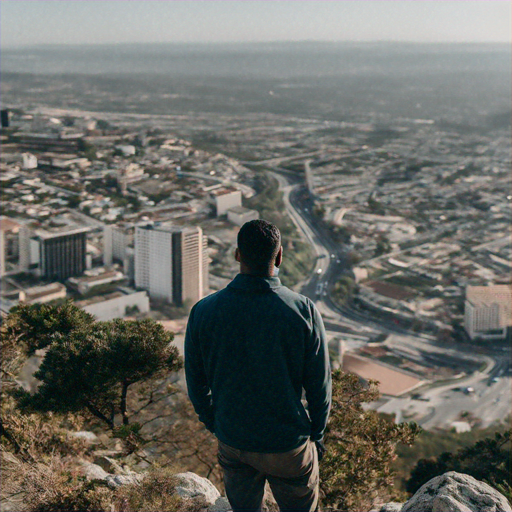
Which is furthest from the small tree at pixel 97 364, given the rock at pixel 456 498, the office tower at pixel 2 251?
the office tower at pixel 2 251

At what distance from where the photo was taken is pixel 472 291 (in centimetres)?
1048

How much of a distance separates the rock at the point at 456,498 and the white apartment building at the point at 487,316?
8.58 metres

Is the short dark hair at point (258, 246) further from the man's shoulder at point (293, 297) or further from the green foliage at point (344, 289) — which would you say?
the green foliage at point (344, 289)

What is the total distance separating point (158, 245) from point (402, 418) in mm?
4656

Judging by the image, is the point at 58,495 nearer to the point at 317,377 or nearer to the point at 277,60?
the point at 317,377

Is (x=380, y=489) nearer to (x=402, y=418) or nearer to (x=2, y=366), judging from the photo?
(x=2, y=366)

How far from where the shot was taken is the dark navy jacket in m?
0.87

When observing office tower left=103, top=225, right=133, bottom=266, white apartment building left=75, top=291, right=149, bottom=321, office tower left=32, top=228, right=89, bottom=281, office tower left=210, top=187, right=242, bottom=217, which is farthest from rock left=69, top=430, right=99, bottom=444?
office tower left=210, top=187, right=242, bottom=217

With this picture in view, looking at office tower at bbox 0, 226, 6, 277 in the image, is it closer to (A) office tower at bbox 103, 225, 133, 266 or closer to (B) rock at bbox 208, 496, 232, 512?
(A) office tower at bbox 103, 225, 133, 266

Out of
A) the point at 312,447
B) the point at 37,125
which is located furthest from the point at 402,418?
the point at 37,125

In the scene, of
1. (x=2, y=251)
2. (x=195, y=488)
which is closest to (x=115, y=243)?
(x=2, y=251)

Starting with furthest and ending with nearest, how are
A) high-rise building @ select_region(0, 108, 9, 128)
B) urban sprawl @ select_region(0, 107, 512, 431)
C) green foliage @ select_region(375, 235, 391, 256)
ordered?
high-rise building @ select_region(0, 108, 9, 128) → green foliage @ select_region(375, 235, 391, 256) → urban sprawl @ select_region(0, 107, 512, 431)

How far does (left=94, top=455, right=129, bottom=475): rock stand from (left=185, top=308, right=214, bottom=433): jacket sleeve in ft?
2.70

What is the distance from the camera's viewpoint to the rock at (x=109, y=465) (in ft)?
5.59
